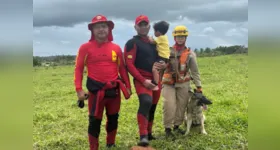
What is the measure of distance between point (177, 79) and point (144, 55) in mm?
1235

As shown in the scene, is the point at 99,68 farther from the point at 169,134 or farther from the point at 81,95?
the point at 169,134

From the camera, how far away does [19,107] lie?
3.08 m

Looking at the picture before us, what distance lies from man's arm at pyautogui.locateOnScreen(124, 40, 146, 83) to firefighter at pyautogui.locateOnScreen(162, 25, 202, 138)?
117cm

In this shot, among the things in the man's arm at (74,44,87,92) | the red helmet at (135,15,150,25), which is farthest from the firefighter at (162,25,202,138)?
the man's arm at (74,44,87,92)

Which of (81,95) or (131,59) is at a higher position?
(131,59)

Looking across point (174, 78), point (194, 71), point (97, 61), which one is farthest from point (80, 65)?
point (194, 71)

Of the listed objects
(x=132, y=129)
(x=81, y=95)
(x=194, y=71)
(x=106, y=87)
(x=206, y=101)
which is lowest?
(x=132, y=129)

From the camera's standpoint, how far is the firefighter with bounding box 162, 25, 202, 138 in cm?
682

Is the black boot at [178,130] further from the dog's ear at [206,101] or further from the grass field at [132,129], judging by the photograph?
the dog's ear at [206,101]

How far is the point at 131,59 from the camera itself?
19.3 feet

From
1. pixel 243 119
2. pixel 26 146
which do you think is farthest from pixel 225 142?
pixel 26 146

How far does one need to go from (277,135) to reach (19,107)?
96.6 inches

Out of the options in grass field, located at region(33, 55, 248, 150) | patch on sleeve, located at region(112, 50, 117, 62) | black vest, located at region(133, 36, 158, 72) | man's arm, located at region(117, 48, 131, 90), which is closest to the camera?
patch on sleeve, located at region(112, 50, 117, 62)

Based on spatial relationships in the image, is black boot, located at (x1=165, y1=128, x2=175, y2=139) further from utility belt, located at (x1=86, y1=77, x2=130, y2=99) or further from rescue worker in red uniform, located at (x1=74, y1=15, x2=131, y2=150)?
utility belt, located at (x1=86, y1=77, x2=130, y2=99)
